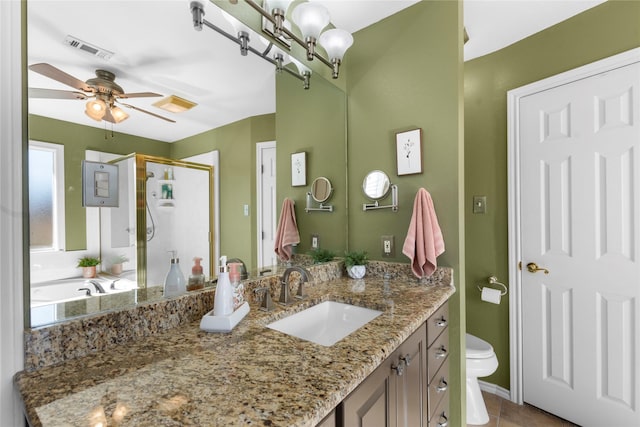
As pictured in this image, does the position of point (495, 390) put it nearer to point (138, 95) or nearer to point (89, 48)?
point (138, 95)

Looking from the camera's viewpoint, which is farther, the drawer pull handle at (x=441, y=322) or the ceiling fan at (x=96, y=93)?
the drawer pull handle at (x=441, y=322)

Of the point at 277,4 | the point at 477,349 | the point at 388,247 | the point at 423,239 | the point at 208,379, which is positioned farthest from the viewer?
the point at 477,349

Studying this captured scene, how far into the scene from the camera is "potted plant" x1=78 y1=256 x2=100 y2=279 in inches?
30.6

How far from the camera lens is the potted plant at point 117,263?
0.83 m

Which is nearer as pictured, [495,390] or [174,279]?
[174,279]

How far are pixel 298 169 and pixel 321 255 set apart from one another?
53cm

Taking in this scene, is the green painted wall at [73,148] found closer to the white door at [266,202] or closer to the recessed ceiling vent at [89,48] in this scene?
the recessed ceiling vent at [89,48]

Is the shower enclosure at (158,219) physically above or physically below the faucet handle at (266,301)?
above

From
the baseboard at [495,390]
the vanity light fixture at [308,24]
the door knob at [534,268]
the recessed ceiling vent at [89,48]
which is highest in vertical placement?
the vanity light fixture at [308,24]

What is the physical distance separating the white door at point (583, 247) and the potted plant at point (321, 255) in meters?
1.33

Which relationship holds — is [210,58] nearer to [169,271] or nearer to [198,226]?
[198,226]

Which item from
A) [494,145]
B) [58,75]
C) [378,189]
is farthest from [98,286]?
[494,145]

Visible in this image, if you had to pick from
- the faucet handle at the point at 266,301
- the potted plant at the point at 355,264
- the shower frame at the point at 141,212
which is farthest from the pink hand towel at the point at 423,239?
the shower frame at the point at 141,212

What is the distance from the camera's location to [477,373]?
1734 millimetres
